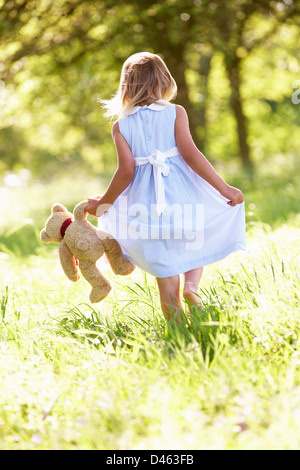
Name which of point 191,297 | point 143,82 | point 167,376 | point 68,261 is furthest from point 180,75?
point 167,376

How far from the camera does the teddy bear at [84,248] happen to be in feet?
11.6

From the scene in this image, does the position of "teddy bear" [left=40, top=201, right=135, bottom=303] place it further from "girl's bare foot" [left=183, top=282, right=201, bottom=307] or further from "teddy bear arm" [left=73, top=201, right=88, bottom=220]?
"girl's bare foot" [left=183, top=282, right=201, bottom=307]

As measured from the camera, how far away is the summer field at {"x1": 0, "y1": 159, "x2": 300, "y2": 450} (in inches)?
96.1

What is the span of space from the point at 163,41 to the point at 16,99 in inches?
167

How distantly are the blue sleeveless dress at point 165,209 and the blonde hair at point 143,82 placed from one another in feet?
0.23

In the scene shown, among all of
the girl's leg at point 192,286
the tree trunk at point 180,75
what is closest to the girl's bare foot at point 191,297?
the girl's leg at point 192,286

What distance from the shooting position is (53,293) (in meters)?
4.79

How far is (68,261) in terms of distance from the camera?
3631mm

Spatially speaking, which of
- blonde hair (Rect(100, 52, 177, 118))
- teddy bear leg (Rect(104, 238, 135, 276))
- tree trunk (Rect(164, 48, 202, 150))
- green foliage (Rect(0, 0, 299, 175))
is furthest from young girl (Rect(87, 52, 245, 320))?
tree trunk (Rect(164, 48, 202, 150))

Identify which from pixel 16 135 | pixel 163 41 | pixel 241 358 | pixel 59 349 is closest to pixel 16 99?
pixel 163 41

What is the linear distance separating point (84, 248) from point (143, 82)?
105cm

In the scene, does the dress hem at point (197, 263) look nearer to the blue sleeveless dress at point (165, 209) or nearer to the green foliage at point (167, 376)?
the blue sleeveless dress at point (165, 209)

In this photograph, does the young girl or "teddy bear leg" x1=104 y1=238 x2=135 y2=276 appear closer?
the young girl

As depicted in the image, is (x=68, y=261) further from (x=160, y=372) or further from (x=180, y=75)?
(x=180, y=75)
